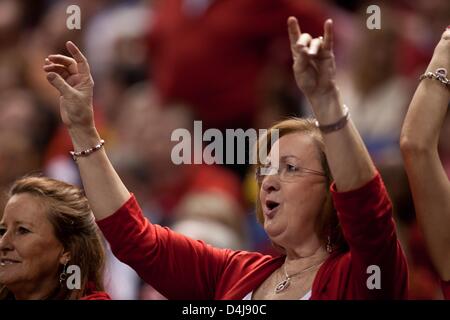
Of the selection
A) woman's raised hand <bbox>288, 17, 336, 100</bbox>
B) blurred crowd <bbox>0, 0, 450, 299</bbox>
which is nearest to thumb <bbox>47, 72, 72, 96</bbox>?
woman's raised hand <bbox>288, 17, 336, 100</bbox>

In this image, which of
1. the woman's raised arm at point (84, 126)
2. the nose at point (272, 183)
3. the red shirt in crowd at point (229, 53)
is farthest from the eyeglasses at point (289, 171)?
the red shirt in crowd at point (229, 53)

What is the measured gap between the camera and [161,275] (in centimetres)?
305

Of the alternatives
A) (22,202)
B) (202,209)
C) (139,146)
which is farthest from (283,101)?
(22,202)

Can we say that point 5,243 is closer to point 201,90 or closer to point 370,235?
point 370,235

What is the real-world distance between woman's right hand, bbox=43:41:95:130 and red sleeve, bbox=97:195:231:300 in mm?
249

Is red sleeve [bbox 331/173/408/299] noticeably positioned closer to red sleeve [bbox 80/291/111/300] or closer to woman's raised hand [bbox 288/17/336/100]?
woman's raised hand [bbox 288/17/336/100]

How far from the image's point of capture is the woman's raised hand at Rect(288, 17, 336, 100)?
258 cm

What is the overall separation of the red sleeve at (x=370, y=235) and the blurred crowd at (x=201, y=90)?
3.86ft

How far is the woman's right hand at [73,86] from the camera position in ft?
9.69

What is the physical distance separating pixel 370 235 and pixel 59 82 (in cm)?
90

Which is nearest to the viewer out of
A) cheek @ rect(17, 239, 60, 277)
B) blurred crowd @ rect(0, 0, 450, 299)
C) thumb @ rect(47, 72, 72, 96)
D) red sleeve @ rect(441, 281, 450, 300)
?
red sleeve @ rect(441, 281, 450, 300)

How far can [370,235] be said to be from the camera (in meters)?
2.61

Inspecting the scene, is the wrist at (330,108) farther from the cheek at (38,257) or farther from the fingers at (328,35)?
the cheek at (38,257)

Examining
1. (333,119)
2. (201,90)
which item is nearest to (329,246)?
(333,119)
